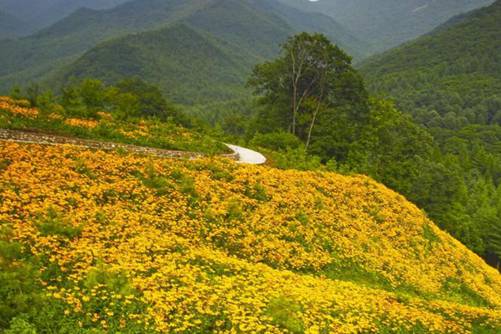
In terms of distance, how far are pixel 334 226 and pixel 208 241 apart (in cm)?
792

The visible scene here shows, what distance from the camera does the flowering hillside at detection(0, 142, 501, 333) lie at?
992 cm

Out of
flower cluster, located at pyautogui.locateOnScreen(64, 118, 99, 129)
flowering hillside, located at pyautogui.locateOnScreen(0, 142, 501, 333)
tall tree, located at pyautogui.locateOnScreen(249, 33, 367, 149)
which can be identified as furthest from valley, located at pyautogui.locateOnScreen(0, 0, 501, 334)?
tall tree, located at pyautogui.locateOnScreen(249, 33, 367, 149)

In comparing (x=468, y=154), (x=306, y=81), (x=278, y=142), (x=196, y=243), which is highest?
(x=306, y=81)

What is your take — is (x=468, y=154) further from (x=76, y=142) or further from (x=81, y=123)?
(x=76, y=142)

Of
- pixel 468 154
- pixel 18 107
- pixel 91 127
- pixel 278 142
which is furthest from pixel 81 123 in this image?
pixel 468 154

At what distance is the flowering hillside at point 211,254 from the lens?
9.92m

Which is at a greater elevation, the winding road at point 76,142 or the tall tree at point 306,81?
the tall tree at point 306,81

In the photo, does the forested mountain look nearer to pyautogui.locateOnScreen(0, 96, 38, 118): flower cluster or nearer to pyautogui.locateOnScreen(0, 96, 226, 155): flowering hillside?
pyautogui.locateOnScreen(0, 96, 226, 155): flowering hillside

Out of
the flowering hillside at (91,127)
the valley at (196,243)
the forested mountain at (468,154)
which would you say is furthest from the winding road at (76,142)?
the forested mountain at (468,154)

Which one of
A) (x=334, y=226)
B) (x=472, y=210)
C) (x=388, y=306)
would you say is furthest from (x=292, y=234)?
(x=472, y=210)

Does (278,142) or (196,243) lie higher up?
(196,243)

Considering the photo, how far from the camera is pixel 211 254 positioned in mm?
13672

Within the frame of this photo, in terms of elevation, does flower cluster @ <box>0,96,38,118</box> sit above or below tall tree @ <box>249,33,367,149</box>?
below

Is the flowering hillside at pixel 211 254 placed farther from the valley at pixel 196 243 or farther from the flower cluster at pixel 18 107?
the flower cluster at pixel 18 107
